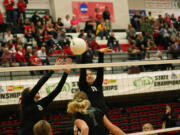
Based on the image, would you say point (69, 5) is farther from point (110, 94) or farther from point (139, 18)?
point (110, 94)

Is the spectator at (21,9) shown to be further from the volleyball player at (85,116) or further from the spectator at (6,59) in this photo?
the volleyball player at (85,116)

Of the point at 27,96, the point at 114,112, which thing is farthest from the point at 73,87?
the point at 27,96

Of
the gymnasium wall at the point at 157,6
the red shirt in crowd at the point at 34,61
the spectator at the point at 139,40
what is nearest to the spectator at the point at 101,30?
the spectator at the point at 139,40

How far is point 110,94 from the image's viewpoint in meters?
10.8

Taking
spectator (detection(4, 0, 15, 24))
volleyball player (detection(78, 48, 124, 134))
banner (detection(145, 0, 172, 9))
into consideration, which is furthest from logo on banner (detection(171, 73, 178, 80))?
banner (detection(145, 0, 172, 9))

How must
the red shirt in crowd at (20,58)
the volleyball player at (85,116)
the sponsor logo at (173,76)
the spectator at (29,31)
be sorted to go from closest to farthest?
the volleyball player at (85,116), the red shirt in crowd at (20,58), the sponsor logo at (173,76), the spectator at (29,31)

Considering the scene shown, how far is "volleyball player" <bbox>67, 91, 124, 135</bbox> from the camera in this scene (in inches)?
137

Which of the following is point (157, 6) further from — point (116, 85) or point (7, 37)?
point (7, 37)

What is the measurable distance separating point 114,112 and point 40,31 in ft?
14.4

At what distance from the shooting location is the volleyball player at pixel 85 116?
3.48 m

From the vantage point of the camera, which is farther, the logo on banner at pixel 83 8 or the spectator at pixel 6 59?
the logo on banner at pixel 83 8

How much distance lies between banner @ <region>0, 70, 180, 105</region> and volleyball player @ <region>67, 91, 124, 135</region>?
6.06 meters

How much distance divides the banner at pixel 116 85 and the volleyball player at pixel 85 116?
6062 mm

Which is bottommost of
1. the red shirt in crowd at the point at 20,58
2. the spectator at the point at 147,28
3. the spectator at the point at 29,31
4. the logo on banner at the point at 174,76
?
the logo on banner at the point at 174,76
